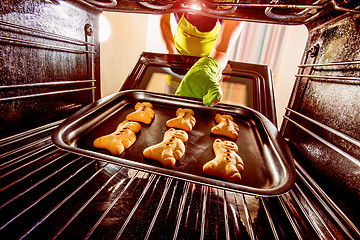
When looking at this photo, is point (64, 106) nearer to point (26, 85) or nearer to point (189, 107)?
point (26, 85)

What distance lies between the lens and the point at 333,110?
31.3 inches

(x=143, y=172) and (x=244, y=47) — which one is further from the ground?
(x=244, y=47)

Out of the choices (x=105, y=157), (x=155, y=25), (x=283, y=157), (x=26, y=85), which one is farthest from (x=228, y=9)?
(x=155, y=25)

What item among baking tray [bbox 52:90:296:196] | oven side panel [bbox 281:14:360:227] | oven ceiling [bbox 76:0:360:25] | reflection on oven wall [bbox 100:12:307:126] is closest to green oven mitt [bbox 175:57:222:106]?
baking tray [bbox 52:90:296:196]

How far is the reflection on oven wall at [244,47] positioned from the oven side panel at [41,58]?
2412 millimetres

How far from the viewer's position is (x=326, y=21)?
917 mm

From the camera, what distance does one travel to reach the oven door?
1392 millimetres

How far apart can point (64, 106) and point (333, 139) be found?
1436mm

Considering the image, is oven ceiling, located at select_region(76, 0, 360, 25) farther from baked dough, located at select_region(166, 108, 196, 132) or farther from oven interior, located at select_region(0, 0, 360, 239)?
baked dough, located at select_region(166, 108, 196, 132)

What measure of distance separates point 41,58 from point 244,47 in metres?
3.55

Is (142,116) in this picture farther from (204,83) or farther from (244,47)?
(244,47)

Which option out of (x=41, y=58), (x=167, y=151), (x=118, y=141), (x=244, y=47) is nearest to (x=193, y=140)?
(x=167, y=151)

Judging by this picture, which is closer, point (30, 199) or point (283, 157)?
point (30, 199)

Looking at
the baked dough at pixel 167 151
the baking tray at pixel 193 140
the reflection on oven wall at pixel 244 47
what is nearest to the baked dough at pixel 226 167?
the baking tray at pixel 193 140
